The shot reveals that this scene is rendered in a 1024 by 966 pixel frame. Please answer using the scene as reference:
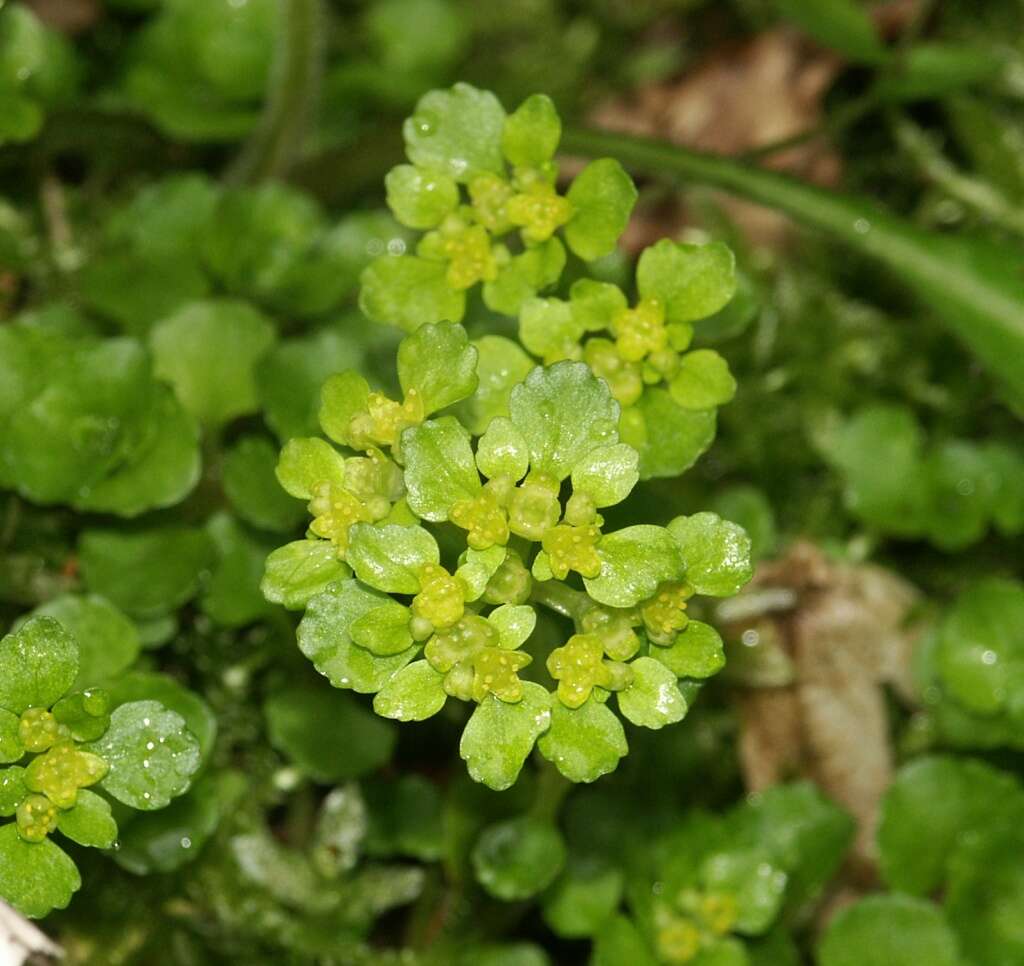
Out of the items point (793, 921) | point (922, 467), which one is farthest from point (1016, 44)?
point (793, 921)

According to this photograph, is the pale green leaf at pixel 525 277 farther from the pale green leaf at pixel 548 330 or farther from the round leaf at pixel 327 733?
the round leaf at pixel 327 733

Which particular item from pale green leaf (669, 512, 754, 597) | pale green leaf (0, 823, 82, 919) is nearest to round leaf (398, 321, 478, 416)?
pale green leaf (669, 512, 754, 597)

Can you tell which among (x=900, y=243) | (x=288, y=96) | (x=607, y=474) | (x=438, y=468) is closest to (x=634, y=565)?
(x=607, y=474)

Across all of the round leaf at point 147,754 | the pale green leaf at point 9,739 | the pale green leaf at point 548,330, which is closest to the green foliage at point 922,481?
the pale green leaf at point 548,330

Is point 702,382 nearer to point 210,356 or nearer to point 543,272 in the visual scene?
point 543,272

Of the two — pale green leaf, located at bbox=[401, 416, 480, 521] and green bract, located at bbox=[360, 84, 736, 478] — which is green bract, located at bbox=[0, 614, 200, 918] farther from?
green bract, located at bbox=[360, 84, 736, 478]

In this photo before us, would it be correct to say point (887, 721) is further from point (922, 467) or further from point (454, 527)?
point (454, 527)
